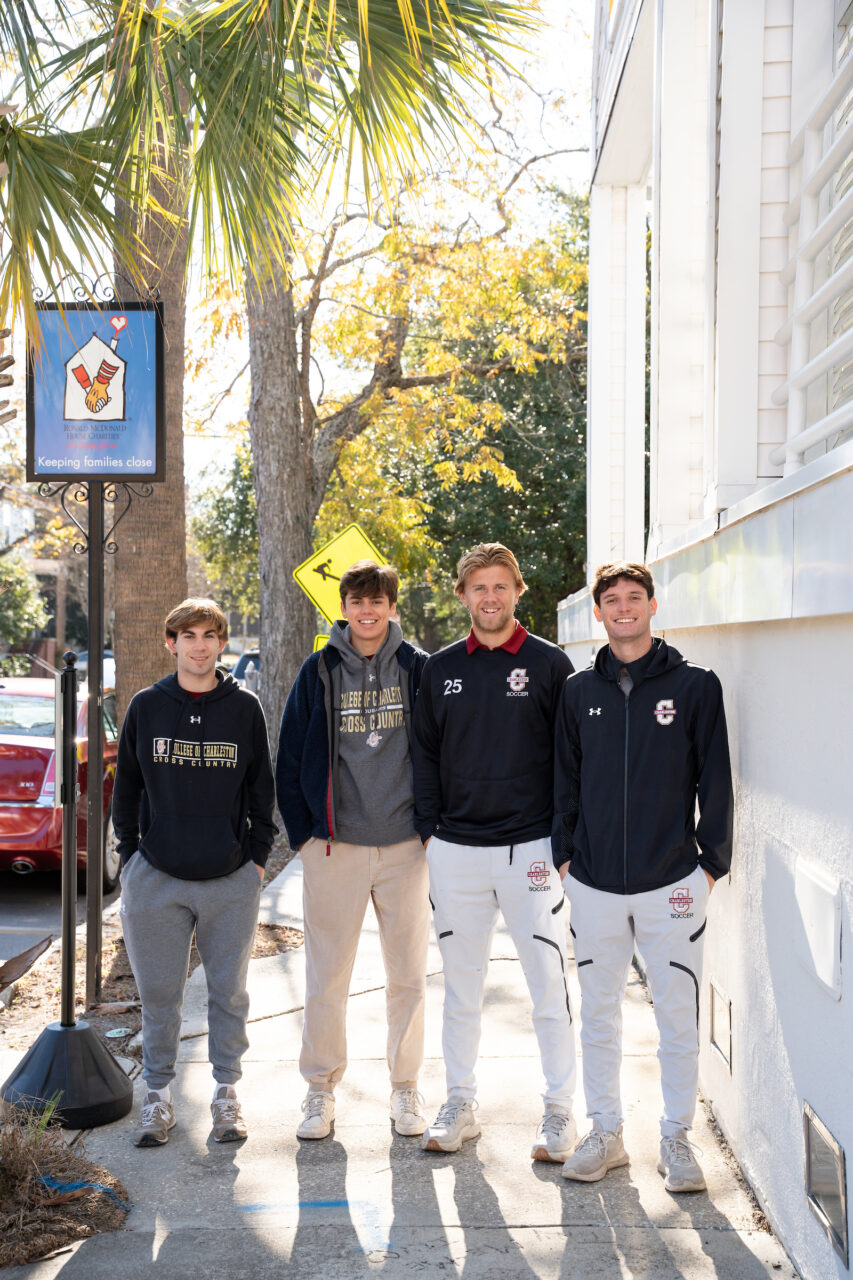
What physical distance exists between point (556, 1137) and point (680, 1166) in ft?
1.46

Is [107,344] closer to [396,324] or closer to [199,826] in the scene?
[199,826]

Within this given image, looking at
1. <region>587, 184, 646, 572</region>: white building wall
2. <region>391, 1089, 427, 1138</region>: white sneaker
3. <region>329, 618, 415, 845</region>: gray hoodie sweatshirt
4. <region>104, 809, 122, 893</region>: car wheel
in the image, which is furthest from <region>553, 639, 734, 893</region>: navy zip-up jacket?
<region>104, 809, 122, 893</region>: car wheel

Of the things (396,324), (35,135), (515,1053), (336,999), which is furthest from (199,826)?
(396,324)

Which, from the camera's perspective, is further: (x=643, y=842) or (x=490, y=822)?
(x=490, y=822)

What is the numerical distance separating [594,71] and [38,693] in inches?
258

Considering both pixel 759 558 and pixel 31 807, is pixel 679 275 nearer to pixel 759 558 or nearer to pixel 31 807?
pixel 759 558

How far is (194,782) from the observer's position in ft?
14.2

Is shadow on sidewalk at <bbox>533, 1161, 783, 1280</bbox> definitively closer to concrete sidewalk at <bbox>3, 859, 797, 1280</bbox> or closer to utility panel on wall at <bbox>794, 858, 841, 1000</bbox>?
concrete sidewalk at <bbox>3, 859, 797, 1280</bbox>

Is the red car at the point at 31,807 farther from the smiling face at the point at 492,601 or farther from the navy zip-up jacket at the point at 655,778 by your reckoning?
the navy zip-up jacket at the point at 655,778

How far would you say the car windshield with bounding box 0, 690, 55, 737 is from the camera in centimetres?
920

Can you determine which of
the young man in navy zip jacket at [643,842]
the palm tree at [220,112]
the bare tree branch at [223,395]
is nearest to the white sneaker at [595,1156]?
the young man in navy zip jacket at [643,842]

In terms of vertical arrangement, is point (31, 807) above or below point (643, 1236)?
above

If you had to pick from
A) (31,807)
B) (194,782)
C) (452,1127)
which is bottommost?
(452,1127)

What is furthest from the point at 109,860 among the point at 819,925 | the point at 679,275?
the point at 819,925
